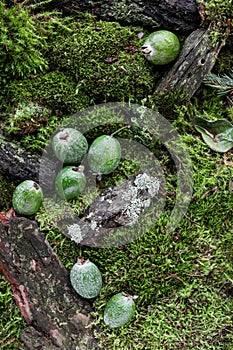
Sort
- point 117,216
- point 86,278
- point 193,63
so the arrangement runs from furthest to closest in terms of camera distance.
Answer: point 193,63
point 117,216
point 86,278

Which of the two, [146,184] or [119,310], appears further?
[146,184]

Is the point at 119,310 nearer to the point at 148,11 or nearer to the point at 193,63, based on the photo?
the point at 193,63

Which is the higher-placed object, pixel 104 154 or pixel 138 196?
pixel 104 154

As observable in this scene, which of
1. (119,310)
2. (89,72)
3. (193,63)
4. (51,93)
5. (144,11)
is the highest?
(144,11)

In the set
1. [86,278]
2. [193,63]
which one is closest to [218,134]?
[193,63]

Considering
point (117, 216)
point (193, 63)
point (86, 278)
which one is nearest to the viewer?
point (86, 278)

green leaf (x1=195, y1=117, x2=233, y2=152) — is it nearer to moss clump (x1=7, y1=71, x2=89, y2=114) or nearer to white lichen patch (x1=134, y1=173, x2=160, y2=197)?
white lichen patch (x1=134, y1=173, x2=160, y2=197)

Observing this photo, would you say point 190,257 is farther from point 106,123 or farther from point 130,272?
point 106,123
